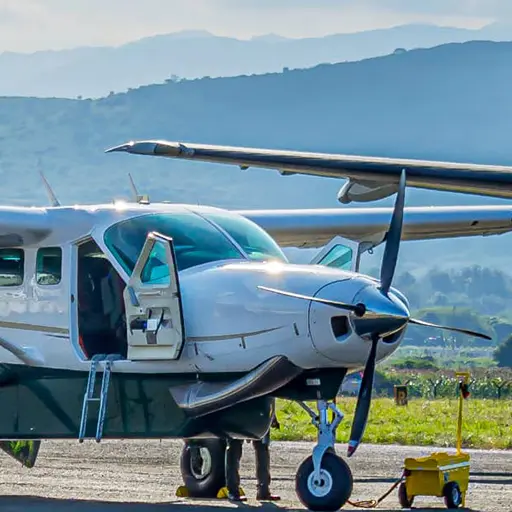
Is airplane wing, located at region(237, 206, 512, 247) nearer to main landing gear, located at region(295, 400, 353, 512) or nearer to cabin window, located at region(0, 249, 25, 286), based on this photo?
cabin window, located at region(0, 249, 25, 286)

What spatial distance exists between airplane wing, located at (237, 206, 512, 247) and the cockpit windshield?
3873 mm

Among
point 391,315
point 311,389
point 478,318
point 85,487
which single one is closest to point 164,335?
point 311,389

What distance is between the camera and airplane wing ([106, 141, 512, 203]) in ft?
38.0

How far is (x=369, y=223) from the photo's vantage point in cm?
2012

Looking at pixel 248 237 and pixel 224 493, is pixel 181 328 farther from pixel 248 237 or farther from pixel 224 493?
pixel 224 493

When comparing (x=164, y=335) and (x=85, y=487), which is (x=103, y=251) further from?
(x=85, y=487)

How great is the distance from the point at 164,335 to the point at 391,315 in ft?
8.21

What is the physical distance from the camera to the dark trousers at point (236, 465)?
54.6 ft

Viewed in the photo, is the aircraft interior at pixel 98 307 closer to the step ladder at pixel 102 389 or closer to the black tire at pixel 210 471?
the step ladder at pixel 102 389

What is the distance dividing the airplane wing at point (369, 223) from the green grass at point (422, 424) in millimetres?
6895

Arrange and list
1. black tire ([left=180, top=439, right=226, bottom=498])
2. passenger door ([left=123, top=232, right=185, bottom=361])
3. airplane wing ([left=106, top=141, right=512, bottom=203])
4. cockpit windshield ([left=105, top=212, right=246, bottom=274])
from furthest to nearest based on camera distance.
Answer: black tire ([left=180, top=439, right=226, bottom=498]), cockpit windshield ([left=105, top=212, right=246, bottom=274]), passenger door ([left=123, top=232, right=185, bottom=361]), airplane wing ([left=106, top=141, right=512, bottom=203])

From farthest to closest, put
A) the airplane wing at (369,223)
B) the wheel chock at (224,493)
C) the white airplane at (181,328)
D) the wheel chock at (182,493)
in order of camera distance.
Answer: the airplane wing at (369,223) < the wheel chock at (182,493) < the wheel chock at (224,493) < the white airplane at (181,328)

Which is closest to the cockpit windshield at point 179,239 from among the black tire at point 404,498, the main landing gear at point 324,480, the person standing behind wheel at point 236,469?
the main landing gear at point 324,480

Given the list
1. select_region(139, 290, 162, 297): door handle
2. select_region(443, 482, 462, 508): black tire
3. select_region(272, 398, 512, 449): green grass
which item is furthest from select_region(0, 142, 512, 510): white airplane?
select_region(272, 398, 512, 449): green grass
